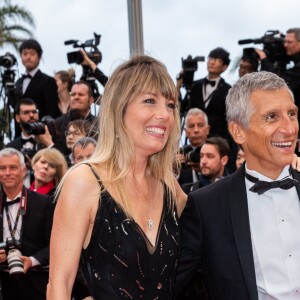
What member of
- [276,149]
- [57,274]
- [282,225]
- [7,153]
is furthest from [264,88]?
[7,153]

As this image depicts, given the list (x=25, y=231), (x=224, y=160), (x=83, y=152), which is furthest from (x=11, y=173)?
(x=224, y=160)

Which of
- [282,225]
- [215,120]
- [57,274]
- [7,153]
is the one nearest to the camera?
[57,274]

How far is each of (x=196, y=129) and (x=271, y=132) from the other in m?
4.30

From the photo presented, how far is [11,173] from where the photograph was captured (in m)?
6.54

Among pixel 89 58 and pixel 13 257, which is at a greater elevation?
pixel 89 58

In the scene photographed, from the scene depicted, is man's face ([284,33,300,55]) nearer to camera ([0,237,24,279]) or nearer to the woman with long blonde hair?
camera ([0,237,24,279])

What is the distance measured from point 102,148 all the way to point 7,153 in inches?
137

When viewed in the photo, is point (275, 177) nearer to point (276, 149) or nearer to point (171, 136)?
point (276, 149)

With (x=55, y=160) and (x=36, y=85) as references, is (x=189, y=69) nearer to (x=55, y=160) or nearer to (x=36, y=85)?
(x=36, y=85)

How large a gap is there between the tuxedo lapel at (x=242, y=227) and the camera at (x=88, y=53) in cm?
A: 533

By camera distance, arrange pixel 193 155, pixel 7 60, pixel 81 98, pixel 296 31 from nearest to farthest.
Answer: pixel 193 155
pixel 296 31
pixel 81 98
pixel 7 60

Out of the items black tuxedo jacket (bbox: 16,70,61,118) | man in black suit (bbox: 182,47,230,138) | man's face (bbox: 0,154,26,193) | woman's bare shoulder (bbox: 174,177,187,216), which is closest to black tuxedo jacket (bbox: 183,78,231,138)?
man in black suit (bbox: 182,47,230,138)

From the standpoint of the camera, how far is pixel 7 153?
668cm

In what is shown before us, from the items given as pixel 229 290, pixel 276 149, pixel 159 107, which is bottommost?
pixel 229 290
